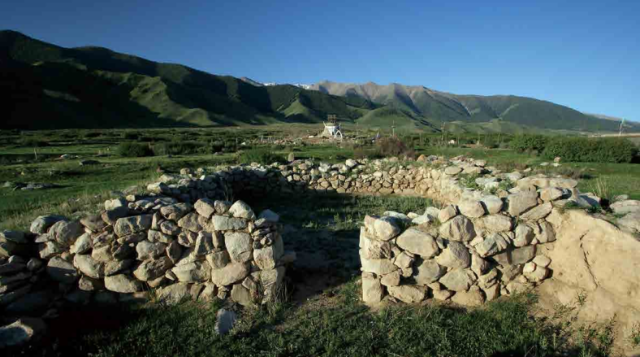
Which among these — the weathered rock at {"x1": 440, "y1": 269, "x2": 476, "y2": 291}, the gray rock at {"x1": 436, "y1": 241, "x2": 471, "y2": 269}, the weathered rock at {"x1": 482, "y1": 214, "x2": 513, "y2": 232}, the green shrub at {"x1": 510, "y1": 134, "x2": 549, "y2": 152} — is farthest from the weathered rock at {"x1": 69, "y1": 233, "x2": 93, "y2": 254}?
the green shrub at {"x1": 510, "y1": 134, "x2": 549, "y2": 152}

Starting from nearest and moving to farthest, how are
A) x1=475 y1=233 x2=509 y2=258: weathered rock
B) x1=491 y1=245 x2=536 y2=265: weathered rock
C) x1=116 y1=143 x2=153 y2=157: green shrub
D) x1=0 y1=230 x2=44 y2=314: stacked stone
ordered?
x1=0 y1=230 x2=44 y2=314: stacked stone < x1=475 y1=233 x2=509 y2=258: weathered rock < x1=491 y1=245 x2=536 y2=265: weathered rock < x1=116 y1=143 x2=153 y2=157: green shrub

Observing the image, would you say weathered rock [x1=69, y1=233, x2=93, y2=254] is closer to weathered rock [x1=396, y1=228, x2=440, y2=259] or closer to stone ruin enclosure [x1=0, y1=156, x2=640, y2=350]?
stone ruin enclosure [x1=0, y1=156, x2=640, y2=350]

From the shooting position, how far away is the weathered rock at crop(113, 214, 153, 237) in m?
4.22

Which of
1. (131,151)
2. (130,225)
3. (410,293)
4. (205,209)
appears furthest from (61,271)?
(131,151)

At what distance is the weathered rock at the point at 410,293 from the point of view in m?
4.19

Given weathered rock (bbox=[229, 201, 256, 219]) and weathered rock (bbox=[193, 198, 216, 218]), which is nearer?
weathered rock (bbox=[229, 201, 256, 219])

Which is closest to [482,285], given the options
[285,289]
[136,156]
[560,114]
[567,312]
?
[567,312]

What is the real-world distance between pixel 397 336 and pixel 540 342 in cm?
150

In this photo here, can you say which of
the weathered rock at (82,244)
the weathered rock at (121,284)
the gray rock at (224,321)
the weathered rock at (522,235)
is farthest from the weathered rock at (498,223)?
the weathered rock at (82,244)

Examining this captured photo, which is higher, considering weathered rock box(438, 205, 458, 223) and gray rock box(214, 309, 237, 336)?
weathered rock box(438, 205, 458, 223)

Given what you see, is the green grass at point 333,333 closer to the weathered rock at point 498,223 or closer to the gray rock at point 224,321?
the gray rock at point 224,321

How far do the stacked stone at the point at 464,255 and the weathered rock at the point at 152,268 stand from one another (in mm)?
2745

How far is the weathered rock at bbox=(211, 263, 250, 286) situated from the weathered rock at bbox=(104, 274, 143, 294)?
1.11 metres

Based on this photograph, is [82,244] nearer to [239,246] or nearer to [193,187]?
[239,246]
